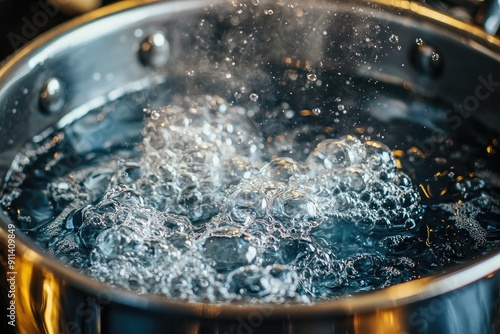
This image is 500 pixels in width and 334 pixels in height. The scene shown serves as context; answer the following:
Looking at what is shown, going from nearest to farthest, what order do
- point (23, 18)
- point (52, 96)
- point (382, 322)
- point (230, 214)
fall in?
point (382, 322) → point (230, 214) → point (52, 96) → point (23, 18)

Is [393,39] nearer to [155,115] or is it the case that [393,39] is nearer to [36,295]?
[155,115]

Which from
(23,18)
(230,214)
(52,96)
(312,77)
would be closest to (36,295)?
(230,214)

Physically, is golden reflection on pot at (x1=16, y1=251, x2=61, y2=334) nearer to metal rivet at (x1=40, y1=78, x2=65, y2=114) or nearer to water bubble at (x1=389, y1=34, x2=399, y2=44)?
metal rivet at (x1=40, y1=78, x2=65, y2=114)

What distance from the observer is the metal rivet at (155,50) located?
97 cm

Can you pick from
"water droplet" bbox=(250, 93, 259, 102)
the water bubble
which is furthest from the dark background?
the water bubble

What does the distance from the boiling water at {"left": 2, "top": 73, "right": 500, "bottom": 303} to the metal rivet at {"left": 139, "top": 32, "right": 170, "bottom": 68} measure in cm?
4

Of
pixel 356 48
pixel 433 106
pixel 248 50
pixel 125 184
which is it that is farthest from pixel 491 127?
pixel 125 184

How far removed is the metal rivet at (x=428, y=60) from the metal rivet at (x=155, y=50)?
0.32 m

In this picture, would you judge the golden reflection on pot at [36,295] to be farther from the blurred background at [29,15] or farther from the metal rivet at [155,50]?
the blurred background at [29,15]

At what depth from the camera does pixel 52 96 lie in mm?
898

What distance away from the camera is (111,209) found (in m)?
0.74

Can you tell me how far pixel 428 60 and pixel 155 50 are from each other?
0.34 metres

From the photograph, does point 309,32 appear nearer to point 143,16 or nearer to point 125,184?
point 143,16

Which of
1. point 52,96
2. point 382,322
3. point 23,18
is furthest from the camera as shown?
point 23,18
